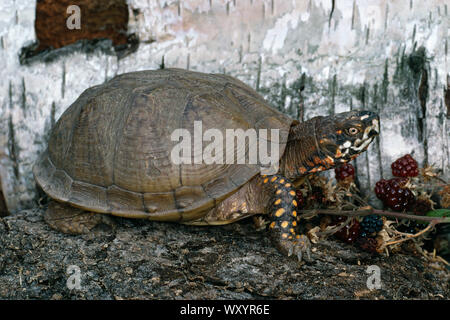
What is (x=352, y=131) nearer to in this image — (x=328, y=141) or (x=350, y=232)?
(x=328, y=141)

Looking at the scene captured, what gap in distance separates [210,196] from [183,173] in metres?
0.17

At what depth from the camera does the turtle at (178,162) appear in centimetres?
202

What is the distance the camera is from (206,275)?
71.9 inches

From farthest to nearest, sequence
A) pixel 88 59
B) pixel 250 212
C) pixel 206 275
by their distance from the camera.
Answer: pixel 88 59 → pixel 250 212 → pixel 206 275

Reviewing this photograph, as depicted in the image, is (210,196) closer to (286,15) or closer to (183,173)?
(183,173)

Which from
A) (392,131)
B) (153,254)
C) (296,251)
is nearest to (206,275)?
(153,254)

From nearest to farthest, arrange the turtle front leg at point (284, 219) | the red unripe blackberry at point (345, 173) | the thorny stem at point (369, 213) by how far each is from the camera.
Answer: the thorny stem at point (369, 213), the turtle front leg at point (284, 219), the red unripe blackberry at point (345, 173)

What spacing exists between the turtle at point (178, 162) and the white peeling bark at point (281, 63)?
0.51 metres

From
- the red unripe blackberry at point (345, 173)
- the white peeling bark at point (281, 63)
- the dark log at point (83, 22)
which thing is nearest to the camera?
the red unripe blackberry at point (345, 173)

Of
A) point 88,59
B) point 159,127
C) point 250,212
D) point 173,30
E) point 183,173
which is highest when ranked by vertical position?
point 173,30

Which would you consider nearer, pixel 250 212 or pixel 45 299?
pixel 45 299

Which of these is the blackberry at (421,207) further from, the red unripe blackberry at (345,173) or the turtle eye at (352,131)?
the turtle eye at (352,131)

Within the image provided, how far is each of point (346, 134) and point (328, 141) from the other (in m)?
0.09

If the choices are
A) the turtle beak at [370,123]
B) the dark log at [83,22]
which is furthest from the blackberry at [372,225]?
the dark log at [83,22]
